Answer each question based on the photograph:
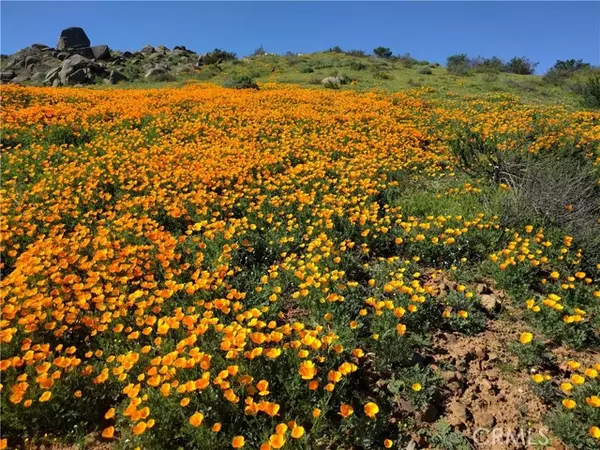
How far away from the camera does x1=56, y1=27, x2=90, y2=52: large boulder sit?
46188 millimetres

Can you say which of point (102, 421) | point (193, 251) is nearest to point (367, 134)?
point (193, 251)

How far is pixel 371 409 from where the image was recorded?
3316 millimetres

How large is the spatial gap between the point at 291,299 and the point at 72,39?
177 feet

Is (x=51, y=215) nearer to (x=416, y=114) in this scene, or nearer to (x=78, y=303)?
(x=78, y=303)

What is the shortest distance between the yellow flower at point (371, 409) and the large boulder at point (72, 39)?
54.0m

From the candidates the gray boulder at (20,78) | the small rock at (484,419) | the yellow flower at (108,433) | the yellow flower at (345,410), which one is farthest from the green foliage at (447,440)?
the gray boulder at (20,78)

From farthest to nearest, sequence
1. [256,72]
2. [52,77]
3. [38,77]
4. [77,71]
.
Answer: [256,72] < [38,77] < [52,77] < [77,71]

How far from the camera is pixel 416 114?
50.0 feet

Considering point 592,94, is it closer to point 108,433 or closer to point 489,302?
point 489,302

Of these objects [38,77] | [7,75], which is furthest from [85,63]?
[7,75]

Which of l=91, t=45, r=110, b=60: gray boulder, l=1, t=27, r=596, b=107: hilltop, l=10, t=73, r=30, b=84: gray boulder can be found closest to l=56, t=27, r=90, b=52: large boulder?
l=1, t=27, r=596, b=107: hilltop

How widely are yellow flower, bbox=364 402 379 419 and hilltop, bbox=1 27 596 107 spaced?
2052cm

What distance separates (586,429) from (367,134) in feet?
31.6

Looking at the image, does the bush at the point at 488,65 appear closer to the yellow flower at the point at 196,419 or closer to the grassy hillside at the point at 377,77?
the grassy hillside at the point at 377,77
